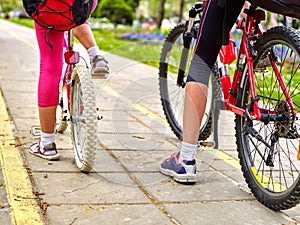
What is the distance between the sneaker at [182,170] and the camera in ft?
11.9

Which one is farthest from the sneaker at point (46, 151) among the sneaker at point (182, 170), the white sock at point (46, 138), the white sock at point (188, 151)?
the white sock at point (188, 151)

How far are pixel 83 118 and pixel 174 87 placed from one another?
1.52 m

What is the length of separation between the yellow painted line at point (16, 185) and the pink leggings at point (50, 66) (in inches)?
17.3

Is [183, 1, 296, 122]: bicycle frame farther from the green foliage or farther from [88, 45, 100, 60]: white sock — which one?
the green foliage

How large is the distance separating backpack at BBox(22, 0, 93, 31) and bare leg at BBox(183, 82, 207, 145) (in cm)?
81

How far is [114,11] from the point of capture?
3080cm

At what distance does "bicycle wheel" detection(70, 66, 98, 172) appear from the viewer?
11.6ft

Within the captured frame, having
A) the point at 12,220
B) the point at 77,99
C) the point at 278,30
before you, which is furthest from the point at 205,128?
the point at 12,220

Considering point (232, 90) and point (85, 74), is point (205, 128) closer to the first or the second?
point (232, 90)

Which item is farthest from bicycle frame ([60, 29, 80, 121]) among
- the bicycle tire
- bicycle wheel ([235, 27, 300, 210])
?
bicycle wheel ([235, 27, 300, 210])

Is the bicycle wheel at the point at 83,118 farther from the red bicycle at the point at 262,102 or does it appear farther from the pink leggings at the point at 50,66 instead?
the red bicycle at the point at 262,102

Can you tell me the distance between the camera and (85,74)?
146 inches

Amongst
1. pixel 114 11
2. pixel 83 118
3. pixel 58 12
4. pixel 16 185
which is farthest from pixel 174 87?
pixel 114 11

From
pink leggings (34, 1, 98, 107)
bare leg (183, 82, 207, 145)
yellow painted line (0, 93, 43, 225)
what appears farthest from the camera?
pink leggings (34, 1, 98, 107)
